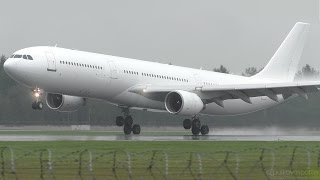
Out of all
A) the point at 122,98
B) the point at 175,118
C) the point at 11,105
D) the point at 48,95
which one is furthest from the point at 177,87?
the point at 11,105

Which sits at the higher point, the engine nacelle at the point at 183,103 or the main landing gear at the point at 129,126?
the engine nacelle at the point at 183,103

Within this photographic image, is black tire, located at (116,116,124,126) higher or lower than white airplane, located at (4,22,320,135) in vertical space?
lower

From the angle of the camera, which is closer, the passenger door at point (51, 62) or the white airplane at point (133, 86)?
the passenger door at point (51, 62)

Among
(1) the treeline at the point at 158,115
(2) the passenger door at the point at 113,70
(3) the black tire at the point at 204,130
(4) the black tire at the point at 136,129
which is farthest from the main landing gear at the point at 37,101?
(1) the treeline at the point at 158,115

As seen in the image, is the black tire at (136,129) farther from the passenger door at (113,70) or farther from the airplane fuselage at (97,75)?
the passenger door at (113,70)

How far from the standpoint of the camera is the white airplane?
48.8 m

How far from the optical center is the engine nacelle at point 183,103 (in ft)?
165

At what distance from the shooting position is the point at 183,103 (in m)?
50.2

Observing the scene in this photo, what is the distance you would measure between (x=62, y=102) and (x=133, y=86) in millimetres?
4925

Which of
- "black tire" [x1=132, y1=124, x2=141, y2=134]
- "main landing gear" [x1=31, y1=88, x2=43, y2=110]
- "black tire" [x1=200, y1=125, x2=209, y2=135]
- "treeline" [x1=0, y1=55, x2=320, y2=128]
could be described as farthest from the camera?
"treeline" [x1=0, y1=55, x2=320, y2=128]

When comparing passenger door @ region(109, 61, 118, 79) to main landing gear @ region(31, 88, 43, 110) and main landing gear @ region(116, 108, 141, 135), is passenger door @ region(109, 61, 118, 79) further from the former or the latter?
main landing gear @ region(31, 88, 43, 110)
